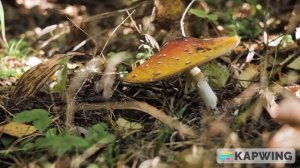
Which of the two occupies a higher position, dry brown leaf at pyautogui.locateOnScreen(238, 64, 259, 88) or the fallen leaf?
dry brown leaf at pyautogui.locateOnScreen(238, 64, 259, 88)

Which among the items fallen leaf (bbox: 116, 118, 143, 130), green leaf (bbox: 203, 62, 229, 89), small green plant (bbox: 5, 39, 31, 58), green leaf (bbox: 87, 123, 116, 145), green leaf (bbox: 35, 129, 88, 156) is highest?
small green plant (bbox: 5, 39, 31, 58)

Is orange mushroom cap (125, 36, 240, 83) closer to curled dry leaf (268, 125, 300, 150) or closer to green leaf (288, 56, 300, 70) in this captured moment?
curled dry leaf (268, 125, 300, 150)

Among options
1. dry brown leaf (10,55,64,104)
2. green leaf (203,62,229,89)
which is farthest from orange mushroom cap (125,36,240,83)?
dry brown leaf (10,55,64,104)

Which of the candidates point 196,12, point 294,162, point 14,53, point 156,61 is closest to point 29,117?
point 156,61

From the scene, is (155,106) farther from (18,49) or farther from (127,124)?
(18,49)

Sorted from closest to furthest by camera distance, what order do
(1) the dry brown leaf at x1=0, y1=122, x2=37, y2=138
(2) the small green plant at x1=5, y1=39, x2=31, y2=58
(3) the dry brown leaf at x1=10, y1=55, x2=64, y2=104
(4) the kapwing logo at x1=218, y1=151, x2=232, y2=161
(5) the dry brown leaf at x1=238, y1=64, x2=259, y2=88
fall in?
(4) the kapwing logo at x1=218, y1=151, x2=232, y2=161 < (1) the dry brown leaf at x1=0, y1=122, x2=37, y2=138 < (3) the dry brown leaf at x1=10, y1=55, x2=64, y2=104 < (5) the dry brown leaf at x1=238, y1=64, x2=259, y2=88 < (2) the small green plant at x1=5, y1=39, x2=31, y2=58
